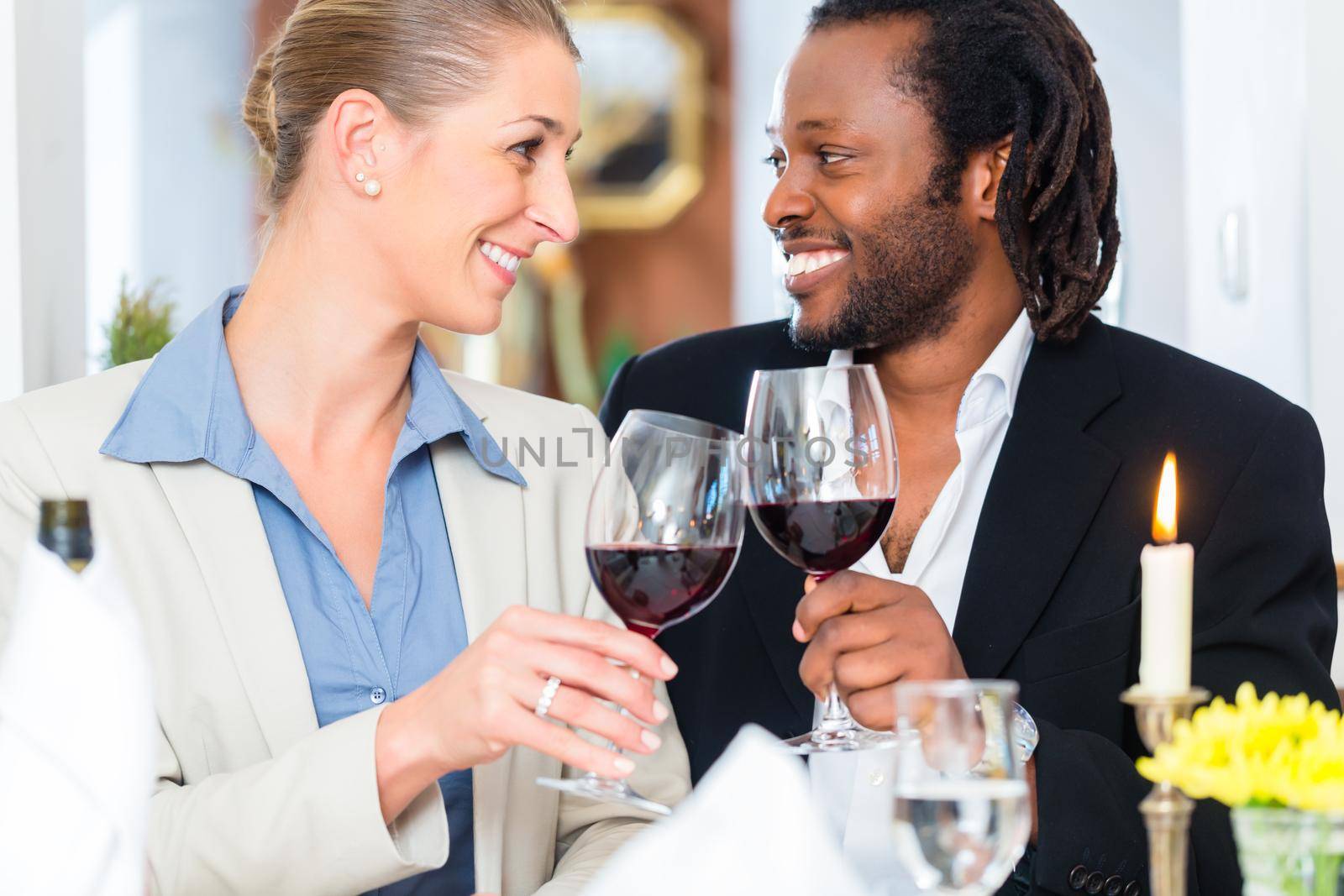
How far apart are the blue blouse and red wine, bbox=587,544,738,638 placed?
18.2 inches

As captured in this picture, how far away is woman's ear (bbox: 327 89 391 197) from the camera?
1.49m

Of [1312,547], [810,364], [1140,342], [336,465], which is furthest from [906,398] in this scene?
[336,465]

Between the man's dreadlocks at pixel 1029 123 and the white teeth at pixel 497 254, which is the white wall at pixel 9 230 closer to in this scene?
the white teeth at pixel 497 254

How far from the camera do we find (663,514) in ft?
3.31

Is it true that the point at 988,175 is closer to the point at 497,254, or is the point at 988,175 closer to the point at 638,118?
the point at 497,254

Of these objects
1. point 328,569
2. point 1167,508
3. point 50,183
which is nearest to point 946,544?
point 328,569

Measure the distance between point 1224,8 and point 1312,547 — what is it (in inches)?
56.4

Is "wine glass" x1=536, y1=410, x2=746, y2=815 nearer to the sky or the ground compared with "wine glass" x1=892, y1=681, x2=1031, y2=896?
nearer to the sky

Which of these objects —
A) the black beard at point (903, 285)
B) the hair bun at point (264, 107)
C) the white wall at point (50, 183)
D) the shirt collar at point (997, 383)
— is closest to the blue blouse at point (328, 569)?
the hair bun at point (264, 107)

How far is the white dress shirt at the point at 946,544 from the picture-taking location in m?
1.60

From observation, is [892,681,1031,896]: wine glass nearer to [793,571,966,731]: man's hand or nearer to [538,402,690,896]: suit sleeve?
[793,571,966,731]: man's hand

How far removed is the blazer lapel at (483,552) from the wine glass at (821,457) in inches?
16.2

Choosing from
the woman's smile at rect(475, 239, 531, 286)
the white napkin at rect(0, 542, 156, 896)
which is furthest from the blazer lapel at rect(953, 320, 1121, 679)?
the white napkin at rect(0, 542, 156, 896)

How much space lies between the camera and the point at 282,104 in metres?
1.56
